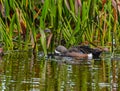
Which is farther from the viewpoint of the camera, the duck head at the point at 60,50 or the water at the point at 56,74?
the duck head at the point at 60,50

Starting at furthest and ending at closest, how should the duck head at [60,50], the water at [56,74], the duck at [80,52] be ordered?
the duck head at [60,50], the duck at [80,52], the water at [56,74]

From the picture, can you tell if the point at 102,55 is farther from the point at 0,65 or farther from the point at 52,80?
the point at 52,80

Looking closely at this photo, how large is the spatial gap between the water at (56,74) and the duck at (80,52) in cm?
28

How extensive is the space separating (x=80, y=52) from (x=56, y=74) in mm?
3274

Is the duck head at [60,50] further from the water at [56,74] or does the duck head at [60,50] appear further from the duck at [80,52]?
the water at [56,74]

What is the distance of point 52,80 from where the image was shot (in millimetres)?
9461

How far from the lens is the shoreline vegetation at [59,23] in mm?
13234

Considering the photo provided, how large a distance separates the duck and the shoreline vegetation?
207 millimetres

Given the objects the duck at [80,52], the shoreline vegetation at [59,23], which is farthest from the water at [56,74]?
the shoreline vegetation at [59,23]

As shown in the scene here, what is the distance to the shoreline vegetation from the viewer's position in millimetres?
13234

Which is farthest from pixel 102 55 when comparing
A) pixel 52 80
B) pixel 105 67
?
pixel 52 80

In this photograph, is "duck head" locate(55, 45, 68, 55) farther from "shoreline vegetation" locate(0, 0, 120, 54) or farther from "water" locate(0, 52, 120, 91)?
"water" locate(0, 52, 120, 91)

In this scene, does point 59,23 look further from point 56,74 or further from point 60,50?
point 56,74

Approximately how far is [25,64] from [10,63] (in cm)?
29
